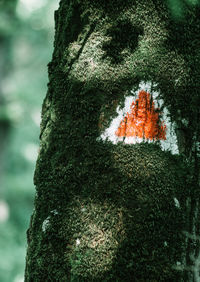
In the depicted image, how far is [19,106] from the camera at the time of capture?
382 inches

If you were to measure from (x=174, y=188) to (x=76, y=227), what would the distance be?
13.2 inches

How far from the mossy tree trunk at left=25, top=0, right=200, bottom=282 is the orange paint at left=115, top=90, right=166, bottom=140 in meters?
0.04

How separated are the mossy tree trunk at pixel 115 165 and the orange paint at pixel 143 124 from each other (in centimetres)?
4

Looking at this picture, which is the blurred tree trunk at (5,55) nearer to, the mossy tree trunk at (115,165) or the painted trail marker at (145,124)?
the mossy tree trunk at (115,165)

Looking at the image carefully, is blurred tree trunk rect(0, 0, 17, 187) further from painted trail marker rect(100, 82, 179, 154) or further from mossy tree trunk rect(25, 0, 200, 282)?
painted trail marker rect(100, 82, 179, 154)

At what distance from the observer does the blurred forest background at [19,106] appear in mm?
7469

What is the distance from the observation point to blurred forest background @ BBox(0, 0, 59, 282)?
7469 mm

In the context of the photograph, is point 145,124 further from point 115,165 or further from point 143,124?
point 115,165

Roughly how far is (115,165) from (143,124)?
0.55 ft

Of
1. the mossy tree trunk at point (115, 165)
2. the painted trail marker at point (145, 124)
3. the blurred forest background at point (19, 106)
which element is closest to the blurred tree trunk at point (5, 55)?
the blurred forest background at point (19, 106)

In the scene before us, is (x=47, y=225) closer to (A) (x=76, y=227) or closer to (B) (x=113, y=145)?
(A) (x=76, y=227)

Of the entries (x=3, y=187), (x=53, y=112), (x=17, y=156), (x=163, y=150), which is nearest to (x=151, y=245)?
(x=163, y=150)

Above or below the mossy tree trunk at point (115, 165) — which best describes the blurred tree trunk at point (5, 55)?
above

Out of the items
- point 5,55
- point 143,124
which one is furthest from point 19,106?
point 143,124
